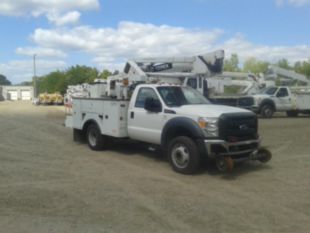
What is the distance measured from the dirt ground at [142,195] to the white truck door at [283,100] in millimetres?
14531

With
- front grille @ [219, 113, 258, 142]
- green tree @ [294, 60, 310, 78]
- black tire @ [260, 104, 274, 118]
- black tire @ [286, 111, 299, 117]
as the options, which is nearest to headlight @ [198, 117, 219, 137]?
front grille @ [219, 113, 258, 142]

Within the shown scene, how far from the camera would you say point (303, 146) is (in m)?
12.4

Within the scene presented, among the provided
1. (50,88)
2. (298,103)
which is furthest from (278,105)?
(50,88)

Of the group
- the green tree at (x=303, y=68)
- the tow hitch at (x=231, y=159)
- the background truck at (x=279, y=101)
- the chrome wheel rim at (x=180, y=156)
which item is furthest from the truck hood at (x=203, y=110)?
the green tree at (x=303, y=68)

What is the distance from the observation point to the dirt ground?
17.9 feet

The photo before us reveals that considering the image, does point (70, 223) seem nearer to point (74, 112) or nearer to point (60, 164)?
point (60, 164)

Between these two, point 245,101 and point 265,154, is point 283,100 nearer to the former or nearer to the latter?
point 245,101

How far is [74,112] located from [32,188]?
17.8 feet

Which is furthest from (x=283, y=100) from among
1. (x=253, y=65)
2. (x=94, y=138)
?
(x=253, y=65)

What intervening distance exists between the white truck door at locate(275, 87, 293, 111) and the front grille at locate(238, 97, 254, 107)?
8.41ft

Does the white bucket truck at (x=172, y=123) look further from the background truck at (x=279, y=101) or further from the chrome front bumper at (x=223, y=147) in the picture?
the background truck at (x=279, y=101)

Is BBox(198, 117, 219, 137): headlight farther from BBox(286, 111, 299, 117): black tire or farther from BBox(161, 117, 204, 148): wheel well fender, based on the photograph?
BBox(286, 111, 299, 117): black tire

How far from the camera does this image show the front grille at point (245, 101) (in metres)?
22.3

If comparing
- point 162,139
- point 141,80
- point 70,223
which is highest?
point 141,80
